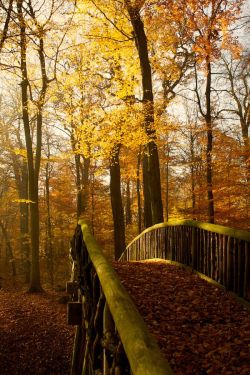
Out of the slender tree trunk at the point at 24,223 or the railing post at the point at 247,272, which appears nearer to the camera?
the railing post at the point at 247,272

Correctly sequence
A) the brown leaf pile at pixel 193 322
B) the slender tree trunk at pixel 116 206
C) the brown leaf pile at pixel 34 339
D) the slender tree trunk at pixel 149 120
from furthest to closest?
the slender tree trunk at pixel 116 206
the slender tree trunk at pixel 149 120
the brown leaf pile at pixel 34 339
the brown leaf pile at pixel 193 322

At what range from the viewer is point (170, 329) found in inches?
215

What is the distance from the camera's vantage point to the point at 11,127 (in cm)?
2900

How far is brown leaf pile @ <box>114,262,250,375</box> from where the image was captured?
14.9 feet

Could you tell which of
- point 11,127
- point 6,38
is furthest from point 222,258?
point 11,127

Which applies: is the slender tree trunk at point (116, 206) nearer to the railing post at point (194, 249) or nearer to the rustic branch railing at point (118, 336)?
the railing post at point (194, 249)

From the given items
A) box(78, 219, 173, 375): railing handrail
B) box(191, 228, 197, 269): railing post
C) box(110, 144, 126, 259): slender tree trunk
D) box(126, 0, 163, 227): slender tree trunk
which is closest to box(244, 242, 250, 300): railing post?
box(191, 228, 197, 269): railing post

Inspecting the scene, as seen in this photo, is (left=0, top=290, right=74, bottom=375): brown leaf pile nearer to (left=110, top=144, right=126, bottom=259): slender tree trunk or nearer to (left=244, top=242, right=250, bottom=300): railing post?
(left=110, top=144, right=126, bottom=259): slender tree trunk

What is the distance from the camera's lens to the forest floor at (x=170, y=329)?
468 cm

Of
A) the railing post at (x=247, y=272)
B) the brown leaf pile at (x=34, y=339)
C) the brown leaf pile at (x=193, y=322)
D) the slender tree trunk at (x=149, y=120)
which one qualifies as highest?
the slender tree trunk at (x=149, y=120)

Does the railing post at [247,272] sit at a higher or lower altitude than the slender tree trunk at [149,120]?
lower

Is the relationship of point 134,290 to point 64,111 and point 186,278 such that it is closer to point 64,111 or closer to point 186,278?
point 186,278

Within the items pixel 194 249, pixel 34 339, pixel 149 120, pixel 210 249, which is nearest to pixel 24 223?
pixel 149 120

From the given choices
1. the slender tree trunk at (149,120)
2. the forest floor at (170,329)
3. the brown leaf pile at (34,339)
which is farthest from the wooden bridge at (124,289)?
the brown leaf pile at (34,339)
